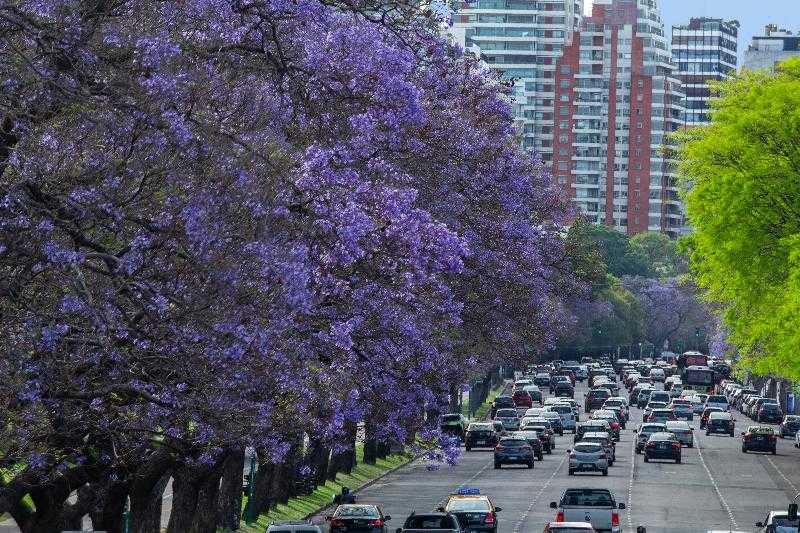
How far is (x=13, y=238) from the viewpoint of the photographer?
60.8 feet

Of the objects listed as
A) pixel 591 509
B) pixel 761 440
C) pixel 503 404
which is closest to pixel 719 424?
pixel 503 404

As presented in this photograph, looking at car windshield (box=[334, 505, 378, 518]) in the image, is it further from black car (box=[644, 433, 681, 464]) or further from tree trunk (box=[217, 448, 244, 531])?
black car (box=[644, 433, 681, 464])

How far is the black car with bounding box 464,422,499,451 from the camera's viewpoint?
277ft

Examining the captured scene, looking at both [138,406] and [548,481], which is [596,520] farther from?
[548,481]

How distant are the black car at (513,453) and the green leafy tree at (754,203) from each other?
10696 mm

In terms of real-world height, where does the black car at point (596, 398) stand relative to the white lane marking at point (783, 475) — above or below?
above

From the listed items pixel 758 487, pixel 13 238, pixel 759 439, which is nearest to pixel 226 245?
pixel 13 238

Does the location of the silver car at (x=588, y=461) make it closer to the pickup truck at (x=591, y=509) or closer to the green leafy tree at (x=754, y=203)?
the green leafy tree at (x=754, y=203)

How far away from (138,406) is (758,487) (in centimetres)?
4194

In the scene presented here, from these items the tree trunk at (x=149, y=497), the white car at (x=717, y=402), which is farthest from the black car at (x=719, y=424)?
the tree trunk at (x=149, y=497)

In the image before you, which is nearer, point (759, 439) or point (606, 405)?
point (759, 439)

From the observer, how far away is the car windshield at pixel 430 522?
37.8 m

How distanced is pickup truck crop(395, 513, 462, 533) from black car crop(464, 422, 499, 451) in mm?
45969

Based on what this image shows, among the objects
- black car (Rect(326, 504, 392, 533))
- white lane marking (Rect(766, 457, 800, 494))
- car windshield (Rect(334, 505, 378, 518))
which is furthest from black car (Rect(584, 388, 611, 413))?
black car (Rect(326, 504, 392, 533))
